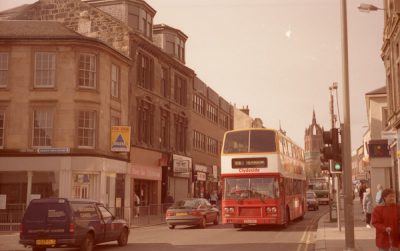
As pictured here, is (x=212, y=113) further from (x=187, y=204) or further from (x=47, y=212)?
(x=47, y=212)

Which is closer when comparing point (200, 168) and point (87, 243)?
point (87, 243)

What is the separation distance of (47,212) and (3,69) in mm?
19280

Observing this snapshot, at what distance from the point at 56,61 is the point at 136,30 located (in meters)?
8.95

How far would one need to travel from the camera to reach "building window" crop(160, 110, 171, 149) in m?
42.0

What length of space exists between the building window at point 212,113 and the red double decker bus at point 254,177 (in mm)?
34354

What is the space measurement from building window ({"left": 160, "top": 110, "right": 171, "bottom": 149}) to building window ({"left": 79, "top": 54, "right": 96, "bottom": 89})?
1071 cm

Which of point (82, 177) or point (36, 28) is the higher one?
point (36, 28)

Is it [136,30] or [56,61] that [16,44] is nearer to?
[56,61]

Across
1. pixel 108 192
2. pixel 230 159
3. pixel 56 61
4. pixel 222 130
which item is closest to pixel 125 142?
pixel 108 192

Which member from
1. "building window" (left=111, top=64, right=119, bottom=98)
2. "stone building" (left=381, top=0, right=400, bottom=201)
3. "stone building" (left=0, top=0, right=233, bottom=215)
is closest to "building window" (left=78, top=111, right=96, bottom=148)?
"stone building" (left=0, top=0, right=233, bottom=215)

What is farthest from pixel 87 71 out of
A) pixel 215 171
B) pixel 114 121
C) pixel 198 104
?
pixel 215 171

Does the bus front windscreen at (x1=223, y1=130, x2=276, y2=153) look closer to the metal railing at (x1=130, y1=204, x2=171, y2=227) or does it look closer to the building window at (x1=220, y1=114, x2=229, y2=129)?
the metal railing at (x1=130, y1=204, x2=171, y2=227)

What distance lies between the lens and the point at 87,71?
31.9m

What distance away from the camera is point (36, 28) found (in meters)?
32.9
